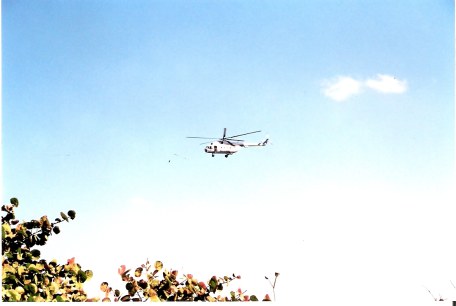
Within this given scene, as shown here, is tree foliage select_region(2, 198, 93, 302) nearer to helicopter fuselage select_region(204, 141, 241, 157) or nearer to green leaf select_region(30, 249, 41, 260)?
green leaf select_region(30, 249, 41, 260)

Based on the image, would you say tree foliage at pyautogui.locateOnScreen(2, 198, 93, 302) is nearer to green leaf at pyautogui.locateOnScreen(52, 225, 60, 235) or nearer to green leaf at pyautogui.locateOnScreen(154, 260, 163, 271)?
green leaf at pyautogui.locateOnScreen(52, 225, 60, 235)

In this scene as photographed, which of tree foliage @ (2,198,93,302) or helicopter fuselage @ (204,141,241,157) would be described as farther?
helicopter fuselage @ (204,141,241,157)

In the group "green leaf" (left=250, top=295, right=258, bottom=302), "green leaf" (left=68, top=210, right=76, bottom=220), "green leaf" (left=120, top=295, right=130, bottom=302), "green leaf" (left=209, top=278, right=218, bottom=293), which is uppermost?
"green leaf" (left=68, top=210, right=76, bottom=220)

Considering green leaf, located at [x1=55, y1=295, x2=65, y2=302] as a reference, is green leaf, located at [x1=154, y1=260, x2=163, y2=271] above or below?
above

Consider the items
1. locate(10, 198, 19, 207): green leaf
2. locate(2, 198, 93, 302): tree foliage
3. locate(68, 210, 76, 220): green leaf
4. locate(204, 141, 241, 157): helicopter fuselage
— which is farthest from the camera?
locate(204, 141, 241, 157): helicopter fuselage

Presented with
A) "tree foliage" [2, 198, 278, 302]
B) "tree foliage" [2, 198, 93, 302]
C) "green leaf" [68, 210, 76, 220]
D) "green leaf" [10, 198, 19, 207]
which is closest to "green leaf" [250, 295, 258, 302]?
"tree foliage" [2, 198, 278, 302]

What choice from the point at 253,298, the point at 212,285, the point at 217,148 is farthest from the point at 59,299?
the point at 217,148

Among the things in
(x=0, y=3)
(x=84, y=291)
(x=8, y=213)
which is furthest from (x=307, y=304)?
(x=0, y=3)

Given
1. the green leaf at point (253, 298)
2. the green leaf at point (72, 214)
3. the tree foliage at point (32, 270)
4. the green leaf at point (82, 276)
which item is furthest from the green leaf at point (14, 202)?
the green leaf at point (253, 298)

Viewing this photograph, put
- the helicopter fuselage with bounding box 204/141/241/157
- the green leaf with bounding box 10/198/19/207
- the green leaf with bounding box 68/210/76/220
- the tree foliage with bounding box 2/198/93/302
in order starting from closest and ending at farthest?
1. the tree foliage with bounding box 2/198/93/302
2. the green leaf with bounding box 10/198/19/207
3. the green leaf with bounding box 68/210/76/220
4. the helicopter fuselage with bounding box 204/141/241/157

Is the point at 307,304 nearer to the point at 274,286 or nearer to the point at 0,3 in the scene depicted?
the point at 274,286

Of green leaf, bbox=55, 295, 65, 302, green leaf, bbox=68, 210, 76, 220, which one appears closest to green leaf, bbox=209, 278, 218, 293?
green leaf, bbox=55, 295, 65, 302

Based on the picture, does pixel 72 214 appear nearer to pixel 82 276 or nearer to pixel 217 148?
pixel 82 276

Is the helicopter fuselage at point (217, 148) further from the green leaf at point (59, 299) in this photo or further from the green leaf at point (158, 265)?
the green leaf at point (59, 299)
